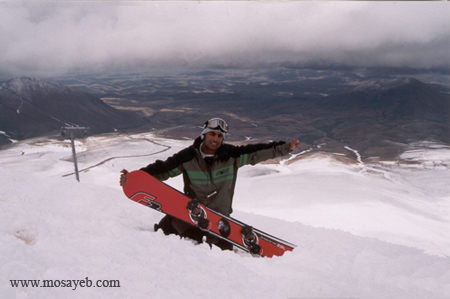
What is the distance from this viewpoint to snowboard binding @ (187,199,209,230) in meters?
4.96

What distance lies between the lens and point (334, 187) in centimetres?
3484

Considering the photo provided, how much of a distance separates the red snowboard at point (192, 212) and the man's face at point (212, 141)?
3.56ft

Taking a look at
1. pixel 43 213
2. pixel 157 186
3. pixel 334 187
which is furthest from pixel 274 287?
pixel 334 187

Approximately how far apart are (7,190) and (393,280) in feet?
24.5

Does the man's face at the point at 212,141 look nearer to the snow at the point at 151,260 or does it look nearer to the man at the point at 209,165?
the man at the point at 209,165

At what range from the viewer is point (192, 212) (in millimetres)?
5039

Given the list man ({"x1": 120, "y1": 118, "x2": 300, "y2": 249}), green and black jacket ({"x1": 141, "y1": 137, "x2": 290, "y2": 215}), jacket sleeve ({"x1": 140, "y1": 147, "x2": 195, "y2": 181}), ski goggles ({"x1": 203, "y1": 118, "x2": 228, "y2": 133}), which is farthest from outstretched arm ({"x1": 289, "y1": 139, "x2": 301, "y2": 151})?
jacket sleeve ({"x1": 140, "y1": 147, "x2": 195, "y2": 181})

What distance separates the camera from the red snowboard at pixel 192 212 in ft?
16.4

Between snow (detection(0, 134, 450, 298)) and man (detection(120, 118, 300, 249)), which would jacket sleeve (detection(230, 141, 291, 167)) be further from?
snow (detection(0, 134, 450, 298))

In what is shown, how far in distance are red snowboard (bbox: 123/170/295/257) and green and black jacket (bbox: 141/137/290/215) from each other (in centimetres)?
20

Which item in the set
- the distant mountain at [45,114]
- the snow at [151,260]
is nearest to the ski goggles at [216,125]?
the snow at [151,260]

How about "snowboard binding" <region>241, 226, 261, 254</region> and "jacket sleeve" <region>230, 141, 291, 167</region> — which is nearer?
"jacket sleeve" <region>230, 141, 291, 167</region>

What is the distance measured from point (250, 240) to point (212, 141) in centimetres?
227

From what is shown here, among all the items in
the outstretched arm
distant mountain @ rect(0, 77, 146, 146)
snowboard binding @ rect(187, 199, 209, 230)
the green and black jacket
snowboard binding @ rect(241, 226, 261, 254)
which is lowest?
distant mountain @ rect(0, 77, 146, 146)
